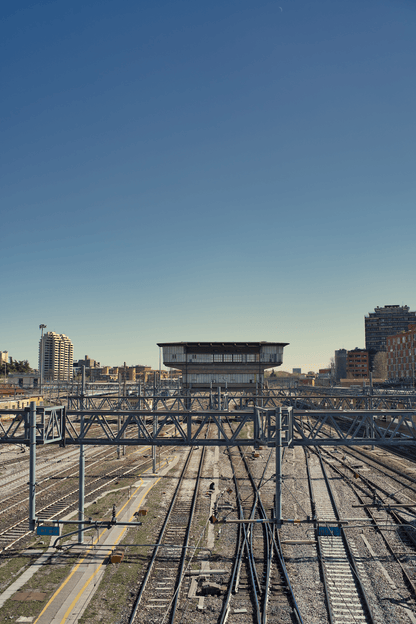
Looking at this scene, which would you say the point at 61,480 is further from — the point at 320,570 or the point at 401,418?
the point at 401,418

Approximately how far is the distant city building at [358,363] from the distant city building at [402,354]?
37.0 metres

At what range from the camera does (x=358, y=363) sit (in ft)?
472

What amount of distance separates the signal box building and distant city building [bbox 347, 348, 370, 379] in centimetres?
9076

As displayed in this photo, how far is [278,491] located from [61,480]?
1840 centimetres

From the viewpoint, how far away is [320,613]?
498 inches

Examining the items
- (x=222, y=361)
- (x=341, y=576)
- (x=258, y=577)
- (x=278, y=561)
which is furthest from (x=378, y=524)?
(x=222, y=361)

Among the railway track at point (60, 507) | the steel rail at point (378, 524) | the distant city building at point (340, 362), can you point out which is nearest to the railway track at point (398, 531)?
the steel rail at point (378, 524)

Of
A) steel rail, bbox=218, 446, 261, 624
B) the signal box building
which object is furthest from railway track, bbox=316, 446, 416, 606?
the signal box building

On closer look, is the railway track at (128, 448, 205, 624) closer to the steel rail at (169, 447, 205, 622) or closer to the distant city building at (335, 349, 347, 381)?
the steel rail at (169, 447, 205, 622)

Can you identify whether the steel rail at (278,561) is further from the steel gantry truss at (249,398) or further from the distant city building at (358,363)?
the distant city building at (358,363)

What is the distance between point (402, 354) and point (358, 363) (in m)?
46.5

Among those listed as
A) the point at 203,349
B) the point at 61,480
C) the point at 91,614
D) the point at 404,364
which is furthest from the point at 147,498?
the point at 404,364

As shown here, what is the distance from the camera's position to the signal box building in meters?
62.0

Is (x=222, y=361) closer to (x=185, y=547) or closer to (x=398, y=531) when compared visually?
(x=398, y=531)
